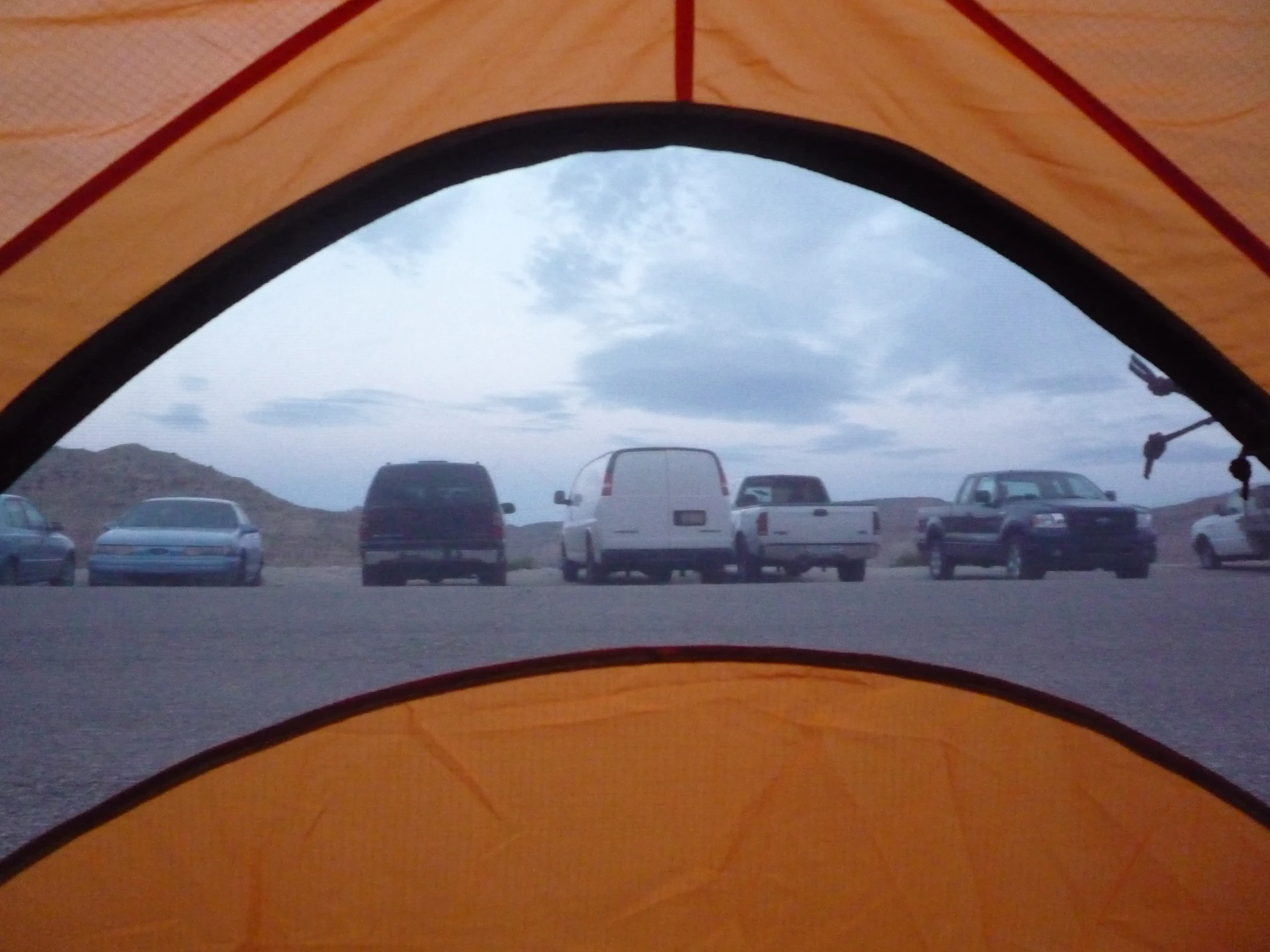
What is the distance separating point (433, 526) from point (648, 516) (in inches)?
35.8

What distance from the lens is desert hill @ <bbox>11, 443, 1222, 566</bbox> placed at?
2316mm

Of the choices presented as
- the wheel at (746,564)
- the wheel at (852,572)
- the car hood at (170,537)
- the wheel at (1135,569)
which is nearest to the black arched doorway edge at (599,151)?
the wheel at (1135,569)

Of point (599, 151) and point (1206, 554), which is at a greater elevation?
point (599, 151)

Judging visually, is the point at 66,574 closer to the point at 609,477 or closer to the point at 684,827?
the point at 609,477

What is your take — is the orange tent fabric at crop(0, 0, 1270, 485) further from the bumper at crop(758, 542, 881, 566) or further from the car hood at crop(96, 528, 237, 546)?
the car hood at crop(96, 528, 237, 546)

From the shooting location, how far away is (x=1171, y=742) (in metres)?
4.18

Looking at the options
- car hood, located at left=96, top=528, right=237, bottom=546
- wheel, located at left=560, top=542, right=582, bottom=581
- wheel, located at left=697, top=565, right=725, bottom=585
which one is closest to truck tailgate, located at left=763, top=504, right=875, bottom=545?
wheel, located at left=697, top=565, right=725, bottom=585

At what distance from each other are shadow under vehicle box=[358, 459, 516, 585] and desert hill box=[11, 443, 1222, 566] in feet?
0.23

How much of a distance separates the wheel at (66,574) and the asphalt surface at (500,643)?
58 cm

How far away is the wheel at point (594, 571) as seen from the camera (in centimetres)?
409

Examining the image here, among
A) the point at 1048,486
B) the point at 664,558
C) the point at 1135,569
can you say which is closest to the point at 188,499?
the point at 664,558

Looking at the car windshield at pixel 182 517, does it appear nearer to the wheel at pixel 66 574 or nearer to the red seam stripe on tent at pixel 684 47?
the wheel at pixel 66 574

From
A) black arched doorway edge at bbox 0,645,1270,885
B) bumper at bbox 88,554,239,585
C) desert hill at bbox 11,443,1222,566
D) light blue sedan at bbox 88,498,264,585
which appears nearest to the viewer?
black arched doorway edge at bbox 0,645,1270,885

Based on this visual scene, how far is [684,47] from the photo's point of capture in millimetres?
2047
